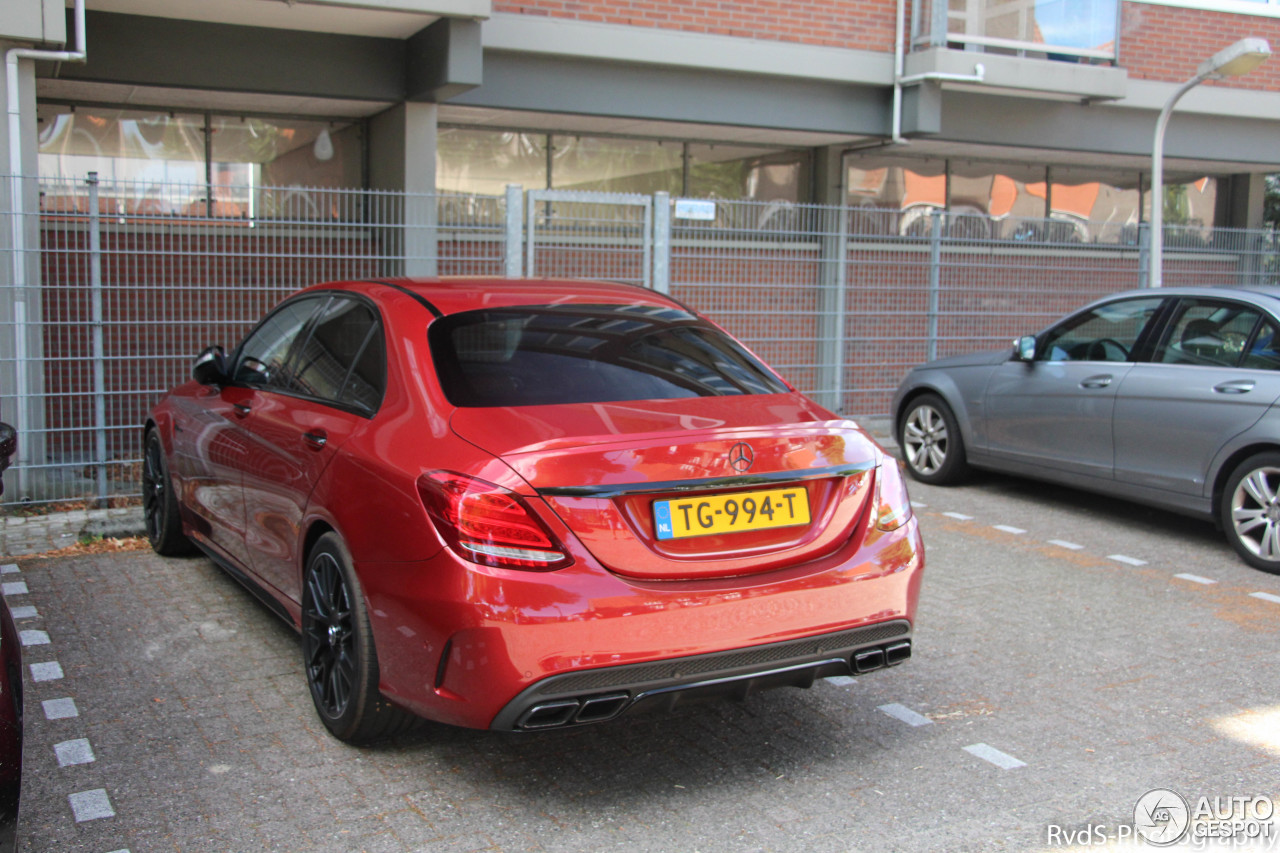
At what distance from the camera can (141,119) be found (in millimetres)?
10180

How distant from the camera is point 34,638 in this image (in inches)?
193

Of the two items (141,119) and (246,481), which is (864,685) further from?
(141,119)

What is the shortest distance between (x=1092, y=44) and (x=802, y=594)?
1084 centimetres

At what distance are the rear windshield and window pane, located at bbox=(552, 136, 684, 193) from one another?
26.4ft

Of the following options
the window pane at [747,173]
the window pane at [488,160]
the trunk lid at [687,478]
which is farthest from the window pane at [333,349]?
the window pane at [747,173]

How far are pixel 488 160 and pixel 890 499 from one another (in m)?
8.75

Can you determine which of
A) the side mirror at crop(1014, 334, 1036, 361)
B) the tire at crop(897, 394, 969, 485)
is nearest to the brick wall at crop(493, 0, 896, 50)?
A: the tire at crop(897, 394, 969, 485)

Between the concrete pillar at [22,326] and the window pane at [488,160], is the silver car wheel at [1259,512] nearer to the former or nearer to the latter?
the window pane at [488,160]

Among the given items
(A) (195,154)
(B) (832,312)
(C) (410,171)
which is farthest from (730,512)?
(A) (195,154)

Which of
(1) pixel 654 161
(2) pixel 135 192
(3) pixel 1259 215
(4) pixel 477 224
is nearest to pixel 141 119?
(2) pixel 135 192

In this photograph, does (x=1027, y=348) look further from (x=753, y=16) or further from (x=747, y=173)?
(x=747, y=173)

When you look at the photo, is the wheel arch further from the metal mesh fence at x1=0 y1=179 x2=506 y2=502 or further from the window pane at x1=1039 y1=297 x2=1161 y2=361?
the metal mesh fence at x1=0 y1=179 x2=506 y2=502

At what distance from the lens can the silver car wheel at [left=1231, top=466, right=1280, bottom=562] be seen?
6.23m

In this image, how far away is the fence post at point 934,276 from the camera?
1076 centimetres
